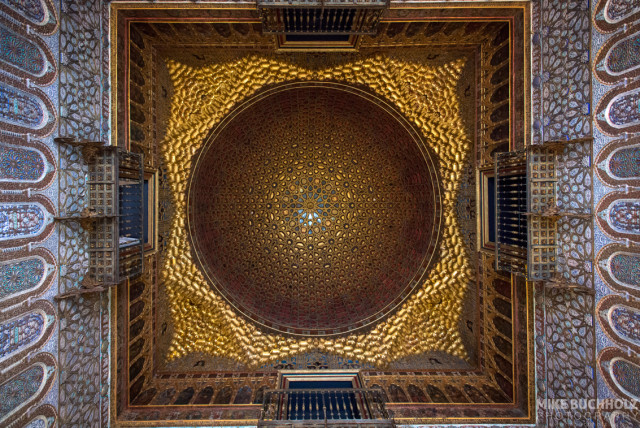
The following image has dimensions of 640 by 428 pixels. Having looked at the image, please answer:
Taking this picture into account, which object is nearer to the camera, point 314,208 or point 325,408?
point 325,408

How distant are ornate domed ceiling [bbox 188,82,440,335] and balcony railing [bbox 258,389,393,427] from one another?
2.11 metres

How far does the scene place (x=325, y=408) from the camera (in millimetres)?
7305

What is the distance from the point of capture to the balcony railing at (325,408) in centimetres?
667

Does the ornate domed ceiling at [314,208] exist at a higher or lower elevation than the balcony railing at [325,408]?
higher

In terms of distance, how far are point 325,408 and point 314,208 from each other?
20.9 ft

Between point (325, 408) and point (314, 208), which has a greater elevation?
point (314, 208)

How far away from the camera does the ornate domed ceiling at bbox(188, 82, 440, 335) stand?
1002 centimetres

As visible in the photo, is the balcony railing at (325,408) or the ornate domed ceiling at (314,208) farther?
the ornate domed ceiling at (314,208)

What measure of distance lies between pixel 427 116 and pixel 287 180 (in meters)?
5.11

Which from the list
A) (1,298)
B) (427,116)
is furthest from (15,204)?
(427,116)

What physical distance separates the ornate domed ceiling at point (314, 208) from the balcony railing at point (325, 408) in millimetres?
2107

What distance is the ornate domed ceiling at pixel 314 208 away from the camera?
394 inches

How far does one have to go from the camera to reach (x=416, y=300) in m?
9.91

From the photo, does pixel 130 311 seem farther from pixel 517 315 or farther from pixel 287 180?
pixel 517 315
